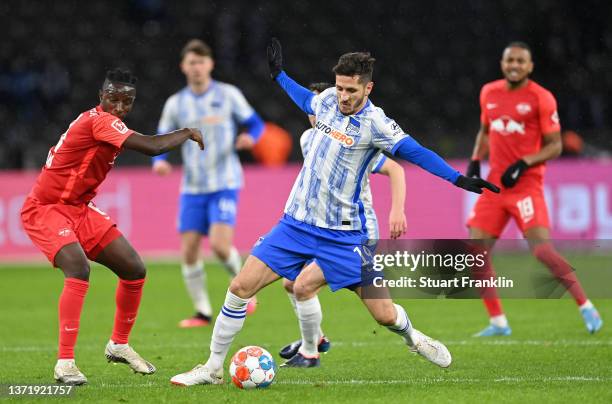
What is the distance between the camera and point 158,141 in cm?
656

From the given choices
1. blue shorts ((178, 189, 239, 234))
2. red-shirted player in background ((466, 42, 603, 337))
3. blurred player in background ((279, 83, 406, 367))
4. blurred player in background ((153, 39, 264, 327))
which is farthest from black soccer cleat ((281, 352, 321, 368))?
Result: blue shorts ((178, 189, 239, 234))

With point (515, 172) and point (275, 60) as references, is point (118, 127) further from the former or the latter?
point (515, 172)

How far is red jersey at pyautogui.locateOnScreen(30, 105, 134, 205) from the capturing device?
6.84 metres

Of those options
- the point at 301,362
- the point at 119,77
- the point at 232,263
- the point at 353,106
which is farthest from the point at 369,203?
the point at 232,263

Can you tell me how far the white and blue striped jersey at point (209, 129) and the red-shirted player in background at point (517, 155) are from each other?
106 inches

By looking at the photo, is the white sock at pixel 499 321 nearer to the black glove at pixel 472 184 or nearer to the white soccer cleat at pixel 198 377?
the black glove at pixel 472 184

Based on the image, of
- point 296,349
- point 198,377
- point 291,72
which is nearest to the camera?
point 198,377

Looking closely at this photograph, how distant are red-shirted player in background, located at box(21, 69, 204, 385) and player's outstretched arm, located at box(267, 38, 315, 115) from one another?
31.3 inches

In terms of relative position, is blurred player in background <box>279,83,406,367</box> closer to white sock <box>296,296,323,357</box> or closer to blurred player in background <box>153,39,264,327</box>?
white sock <box>296,296,323,357</box>

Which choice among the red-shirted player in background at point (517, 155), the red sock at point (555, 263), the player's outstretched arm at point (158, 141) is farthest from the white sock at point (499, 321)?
the player's outstretched arm at point (158, 141)

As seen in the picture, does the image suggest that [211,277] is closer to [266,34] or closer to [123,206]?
[123,206]

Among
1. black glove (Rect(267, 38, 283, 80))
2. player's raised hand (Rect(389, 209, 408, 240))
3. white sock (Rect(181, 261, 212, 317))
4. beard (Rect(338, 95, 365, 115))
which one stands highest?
black glove (Rect(267, 38, 283, 80))

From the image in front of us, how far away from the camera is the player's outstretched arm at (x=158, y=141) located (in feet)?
21.4

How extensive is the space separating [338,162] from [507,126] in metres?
3.24
